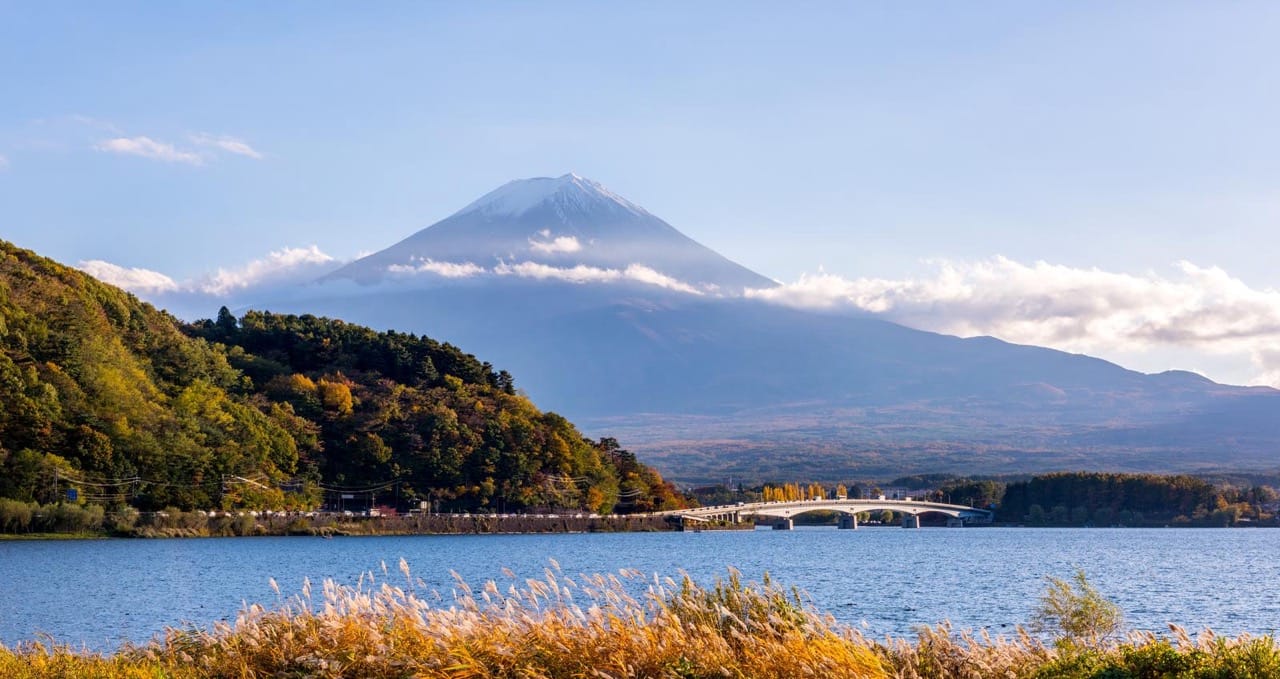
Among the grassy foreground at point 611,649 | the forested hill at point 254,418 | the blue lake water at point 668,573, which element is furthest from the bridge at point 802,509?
the grassy foreground at point 611,649

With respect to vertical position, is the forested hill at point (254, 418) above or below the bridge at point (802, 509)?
above

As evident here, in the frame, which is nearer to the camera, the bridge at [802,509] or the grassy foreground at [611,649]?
the grassy foreground at [611,649]

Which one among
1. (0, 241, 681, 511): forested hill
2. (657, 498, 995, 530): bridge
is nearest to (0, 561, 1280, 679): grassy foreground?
(0, 241, 681, 511): forested hill

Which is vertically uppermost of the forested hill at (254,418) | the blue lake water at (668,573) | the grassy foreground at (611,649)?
the forested hill at (254,418)

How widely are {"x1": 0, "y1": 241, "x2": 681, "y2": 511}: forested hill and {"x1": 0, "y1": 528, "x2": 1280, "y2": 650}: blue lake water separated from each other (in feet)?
20.6

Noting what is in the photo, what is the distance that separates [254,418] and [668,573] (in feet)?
178

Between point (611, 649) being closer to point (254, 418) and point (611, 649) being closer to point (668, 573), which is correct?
point (668, 573)

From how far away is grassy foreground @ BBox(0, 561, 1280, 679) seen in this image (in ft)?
47.9

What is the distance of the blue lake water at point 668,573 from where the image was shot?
3809cm

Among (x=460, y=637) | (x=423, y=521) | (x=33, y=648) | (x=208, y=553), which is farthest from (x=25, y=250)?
(x=460, y=637)

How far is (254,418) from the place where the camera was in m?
101

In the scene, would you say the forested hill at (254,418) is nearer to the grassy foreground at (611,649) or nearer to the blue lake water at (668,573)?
the blue lake water at (668,573)

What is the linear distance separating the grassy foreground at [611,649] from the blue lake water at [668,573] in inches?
109

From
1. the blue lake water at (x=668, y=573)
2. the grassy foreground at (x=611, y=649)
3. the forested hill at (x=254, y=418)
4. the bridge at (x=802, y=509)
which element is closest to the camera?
the grassy foreground at (x=611, y=649)
